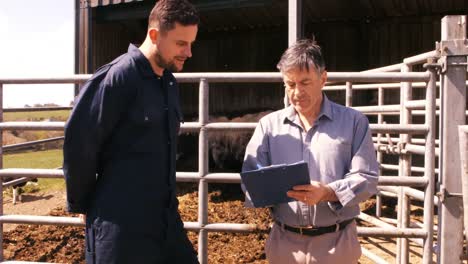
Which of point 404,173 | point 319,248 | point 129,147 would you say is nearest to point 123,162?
point 129,147

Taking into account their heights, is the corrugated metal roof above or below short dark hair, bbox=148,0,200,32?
above

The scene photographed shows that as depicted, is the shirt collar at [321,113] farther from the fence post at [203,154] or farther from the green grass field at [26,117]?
the green grass field at [26,117]

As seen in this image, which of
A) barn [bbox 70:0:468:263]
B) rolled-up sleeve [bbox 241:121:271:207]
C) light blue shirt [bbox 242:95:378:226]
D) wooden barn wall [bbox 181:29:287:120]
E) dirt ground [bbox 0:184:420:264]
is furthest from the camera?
wooden barn wall [bbox 181:29:287:120]

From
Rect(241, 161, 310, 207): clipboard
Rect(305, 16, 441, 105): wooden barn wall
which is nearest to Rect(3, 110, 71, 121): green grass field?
Rect(305, 16, 441, 105): wooden barn wall

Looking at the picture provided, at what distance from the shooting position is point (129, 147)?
2.01m

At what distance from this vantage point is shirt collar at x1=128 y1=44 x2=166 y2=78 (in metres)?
2.04

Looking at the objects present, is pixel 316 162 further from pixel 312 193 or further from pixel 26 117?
pixel 26 117

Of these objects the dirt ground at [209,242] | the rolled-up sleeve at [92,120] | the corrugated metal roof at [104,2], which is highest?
the corrugated metal roof at [104,2]

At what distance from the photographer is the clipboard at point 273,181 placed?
1.95 metres

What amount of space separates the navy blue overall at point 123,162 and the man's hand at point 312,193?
560mm

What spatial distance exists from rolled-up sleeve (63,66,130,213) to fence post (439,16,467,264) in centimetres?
192

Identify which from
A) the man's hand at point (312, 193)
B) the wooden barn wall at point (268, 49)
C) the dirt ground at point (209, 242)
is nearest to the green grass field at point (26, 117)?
the wooden barn wall at point (268, 49)

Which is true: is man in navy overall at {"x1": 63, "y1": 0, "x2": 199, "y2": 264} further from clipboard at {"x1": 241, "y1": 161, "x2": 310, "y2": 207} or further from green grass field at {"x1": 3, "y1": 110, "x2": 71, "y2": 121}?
green grass field at {"x1": 3, "y1": 110, "x2": 71, "y2": 121}

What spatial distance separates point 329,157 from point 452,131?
3.96 ft
